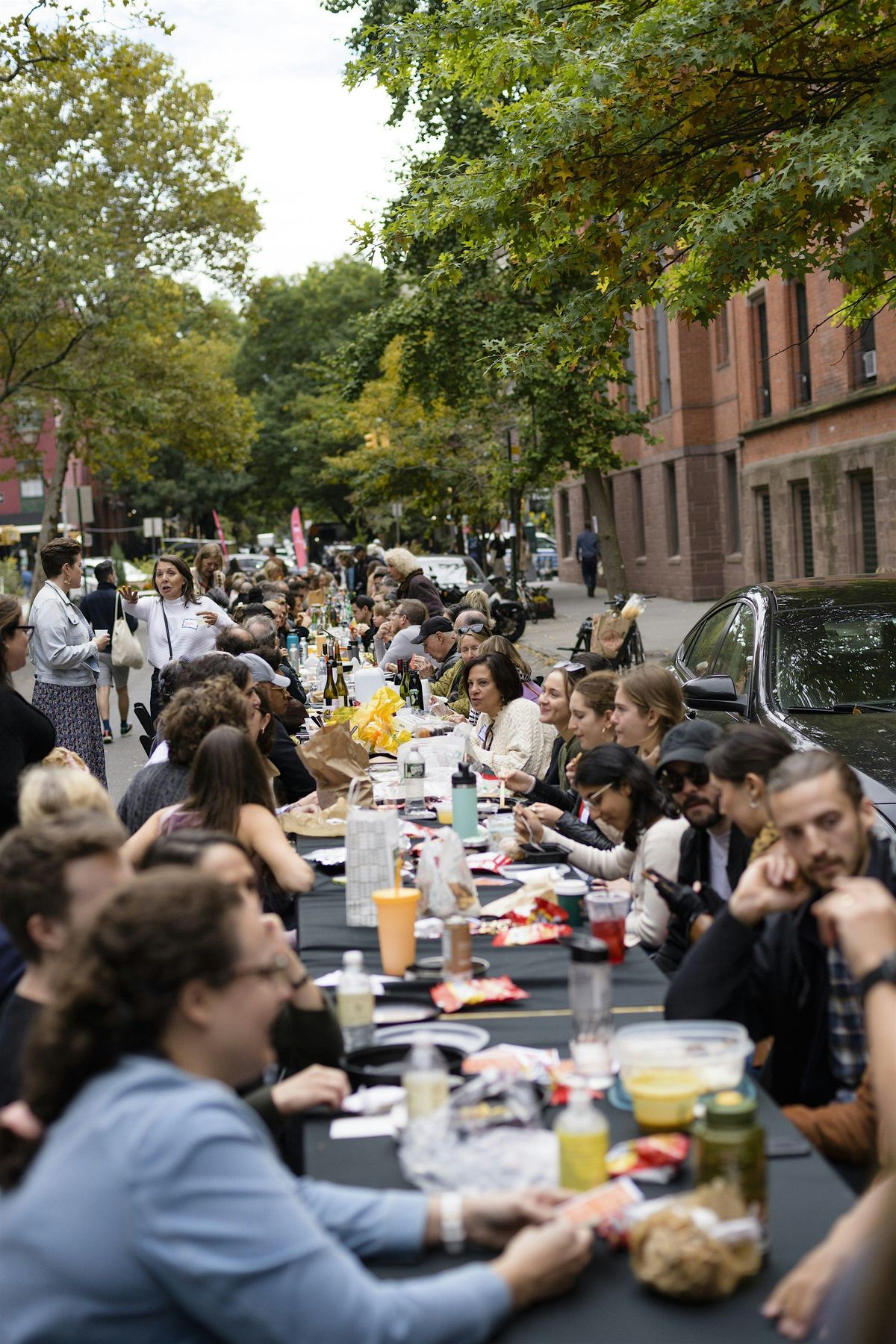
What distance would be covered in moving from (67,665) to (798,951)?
6.78m

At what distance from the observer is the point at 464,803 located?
5.83 metres

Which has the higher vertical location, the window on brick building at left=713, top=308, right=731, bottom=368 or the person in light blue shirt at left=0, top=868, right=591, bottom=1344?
the window on brick building at left=713, top=308, right=731, bottom=368

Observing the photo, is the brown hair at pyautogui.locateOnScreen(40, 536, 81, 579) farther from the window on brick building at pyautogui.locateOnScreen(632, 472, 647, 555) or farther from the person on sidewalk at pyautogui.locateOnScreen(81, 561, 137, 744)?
the window on brick building at pyautogui.locateOnScreen(632, 472, 647, 555)

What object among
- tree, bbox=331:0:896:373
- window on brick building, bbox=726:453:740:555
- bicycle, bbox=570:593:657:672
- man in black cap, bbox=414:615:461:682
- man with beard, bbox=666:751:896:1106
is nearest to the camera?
man with beard, bbox=666:751:896:1106

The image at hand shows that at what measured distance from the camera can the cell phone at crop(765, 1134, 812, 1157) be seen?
271cm

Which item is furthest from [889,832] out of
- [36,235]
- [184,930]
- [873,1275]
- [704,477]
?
[704,477]

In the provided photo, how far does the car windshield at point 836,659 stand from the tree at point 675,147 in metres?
2.72

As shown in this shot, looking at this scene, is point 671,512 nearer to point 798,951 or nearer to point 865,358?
point 865,358

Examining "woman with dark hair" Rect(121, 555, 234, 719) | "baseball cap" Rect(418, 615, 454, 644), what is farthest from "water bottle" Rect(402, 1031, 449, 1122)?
"baseball cap" Rect(418, 615, 454, 644)

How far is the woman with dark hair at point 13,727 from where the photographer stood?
6.58m

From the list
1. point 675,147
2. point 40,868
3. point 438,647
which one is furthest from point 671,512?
point 40,868

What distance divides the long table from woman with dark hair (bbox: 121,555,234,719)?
6.55m

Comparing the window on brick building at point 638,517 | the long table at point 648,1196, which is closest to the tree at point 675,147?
the long table at point 648,1196

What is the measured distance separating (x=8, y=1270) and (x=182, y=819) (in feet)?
9.38
